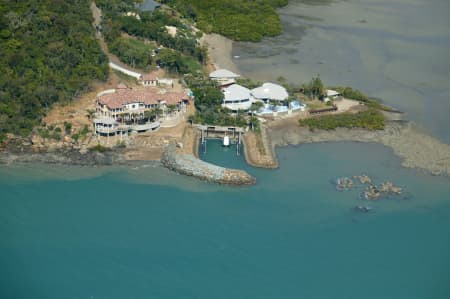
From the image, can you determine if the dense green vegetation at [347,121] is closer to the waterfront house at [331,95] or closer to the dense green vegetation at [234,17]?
the waterfront house at [331,95]

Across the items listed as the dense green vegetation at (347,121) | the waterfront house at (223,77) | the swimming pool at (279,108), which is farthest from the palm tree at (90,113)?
the dense green vegetation at (347,121)

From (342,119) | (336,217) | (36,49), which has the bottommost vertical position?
(336,217)

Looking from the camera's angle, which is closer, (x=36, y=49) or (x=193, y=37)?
(x=36, y=49)

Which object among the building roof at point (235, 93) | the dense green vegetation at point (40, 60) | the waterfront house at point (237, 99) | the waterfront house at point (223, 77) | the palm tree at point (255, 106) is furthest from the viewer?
the waterfront house at point (223, 77)

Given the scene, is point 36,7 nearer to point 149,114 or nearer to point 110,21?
point 110,21

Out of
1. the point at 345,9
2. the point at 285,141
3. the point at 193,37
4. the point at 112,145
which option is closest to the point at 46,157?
the point at 112,145

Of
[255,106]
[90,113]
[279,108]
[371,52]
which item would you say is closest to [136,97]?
[90,113]
